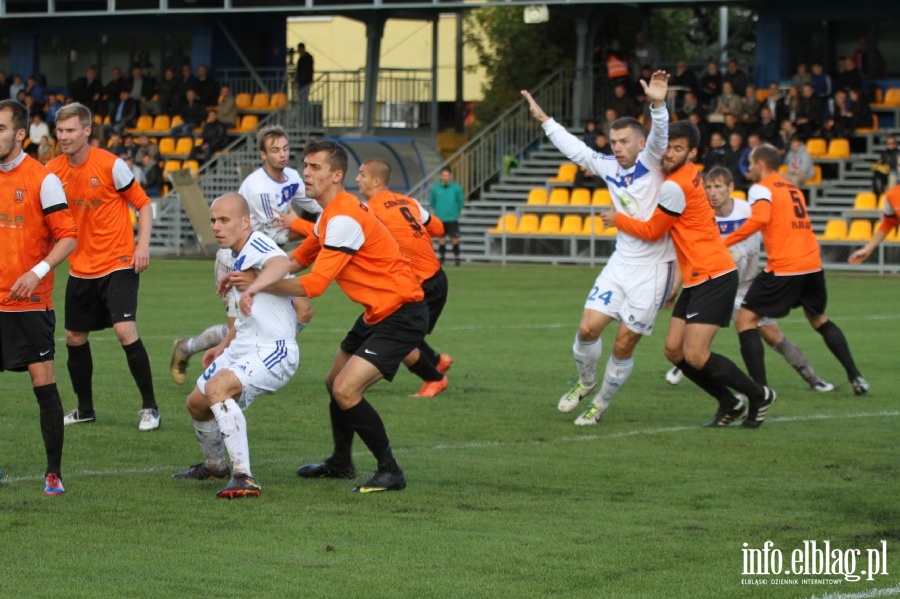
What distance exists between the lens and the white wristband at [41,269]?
7.30 metres

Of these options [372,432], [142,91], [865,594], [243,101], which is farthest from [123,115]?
[865,594]

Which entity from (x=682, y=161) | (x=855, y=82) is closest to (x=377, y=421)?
(x=682, y=161)

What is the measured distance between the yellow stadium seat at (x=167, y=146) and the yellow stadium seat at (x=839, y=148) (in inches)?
645

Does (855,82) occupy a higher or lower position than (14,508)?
higher

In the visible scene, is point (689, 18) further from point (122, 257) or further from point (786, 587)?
point (786, 587)

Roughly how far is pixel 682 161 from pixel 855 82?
2260 centimetres

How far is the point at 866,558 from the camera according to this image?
614 cm

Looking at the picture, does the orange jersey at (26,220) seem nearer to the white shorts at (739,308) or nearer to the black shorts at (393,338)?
the black shorts at (393,338)

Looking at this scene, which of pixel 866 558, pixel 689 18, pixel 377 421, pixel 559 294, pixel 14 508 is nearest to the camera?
pixel 866 558

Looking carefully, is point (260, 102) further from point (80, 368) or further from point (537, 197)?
point (80, 368)

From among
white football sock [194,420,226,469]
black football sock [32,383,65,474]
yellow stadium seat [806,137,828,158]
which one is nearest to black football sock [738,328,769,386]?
white football sock [194,420,226,469]

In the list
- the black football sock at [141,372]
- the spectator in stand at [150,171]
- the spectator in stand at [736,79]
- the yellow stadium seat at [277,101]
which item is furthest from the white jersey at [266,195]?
the yellow stadium seat at [277,101]

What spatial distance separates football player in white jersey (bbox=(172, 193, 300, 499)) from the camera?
7.29 meters

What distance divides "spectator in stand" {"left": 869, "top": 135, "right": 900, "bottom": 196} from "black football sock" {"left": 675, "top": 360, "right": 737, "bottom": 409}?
746 inches
